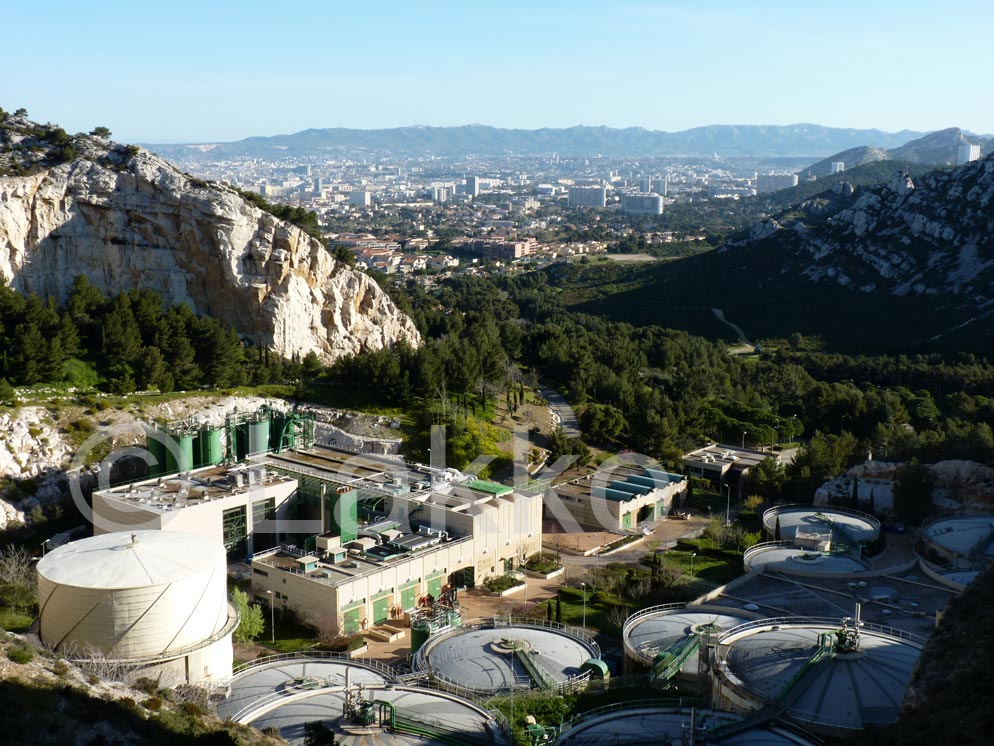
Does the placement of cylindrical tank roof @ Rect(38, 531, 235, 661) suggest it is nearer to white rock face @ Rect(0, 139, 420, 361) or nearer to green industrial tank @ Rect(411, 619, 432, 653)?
green industrial tank @ Rect(411, 619, 432, 653)

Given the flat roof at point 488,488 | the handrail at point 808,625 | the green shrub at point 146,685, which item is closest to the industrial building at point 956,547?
the handrail at point 808,625

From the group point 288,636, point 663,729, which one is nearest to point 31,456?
point 288,636

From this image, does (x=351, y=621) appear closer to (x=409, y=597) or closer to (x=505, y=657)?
(x=409, y=597)

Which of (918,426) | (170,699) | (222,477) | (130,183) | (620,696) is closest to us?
(170,699)

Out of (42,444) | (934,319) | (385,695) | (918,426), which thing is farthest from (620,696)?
(934,319)

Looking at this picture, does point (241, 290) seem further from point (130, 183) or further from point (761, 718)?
point (761, 718)

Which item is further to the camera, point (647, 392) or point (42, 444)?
point (647, 392)

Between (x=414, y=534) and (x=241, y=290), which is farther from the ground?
(x=241, y=290)
